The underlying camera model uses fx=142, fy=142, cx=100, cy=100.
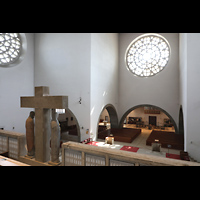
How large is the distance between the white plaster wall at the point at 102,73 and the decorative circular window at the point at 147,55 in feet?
5.48

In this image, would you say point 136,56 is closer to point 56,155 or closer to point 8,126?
point 8,126

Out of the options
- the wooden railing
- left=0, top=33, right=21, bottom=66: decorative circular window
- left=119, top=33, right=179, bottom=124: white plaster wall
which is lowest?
the wooden railing

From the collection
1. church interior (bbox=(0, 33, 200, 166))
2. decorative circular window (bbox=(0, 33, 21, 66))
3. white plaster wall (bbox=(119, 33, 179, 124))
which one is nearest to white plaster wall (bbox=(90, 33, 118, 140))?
church interior (bbox=(0, 33, 200, 166))

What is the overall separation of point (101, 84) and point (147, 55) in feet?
19.0

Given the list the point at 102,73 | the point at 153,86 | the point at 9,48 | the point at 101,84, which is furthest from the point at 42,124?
the point at 153,86

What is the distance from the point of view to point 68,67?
10203mm

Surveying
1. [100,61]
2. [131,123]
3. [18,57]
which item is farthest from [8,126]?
[131,123]

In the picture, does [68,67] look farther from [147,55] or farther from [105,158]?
[105,158]

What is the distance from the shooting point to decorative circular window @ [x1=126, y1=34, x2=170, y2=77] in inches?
503

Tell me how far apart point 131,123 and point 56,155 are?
1890cm

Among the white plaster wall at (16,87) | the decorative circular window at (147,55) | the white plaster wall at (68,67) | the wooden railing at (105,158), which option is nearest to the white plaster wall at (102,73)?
the white plaster wall at (68,67)

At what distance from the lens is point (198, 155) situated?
667 cm

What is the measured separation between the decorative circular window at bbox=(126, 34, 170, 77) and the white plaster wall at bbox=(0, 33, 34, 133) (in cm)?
881

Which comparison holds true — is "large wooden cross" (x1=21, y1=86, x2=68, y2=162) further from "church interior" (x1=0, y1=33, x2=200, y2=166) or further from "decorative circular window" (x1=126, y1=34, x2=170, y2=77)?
"decorative circular window" (x1=126, y1=34, x2=170, y2=77)
